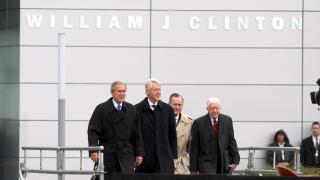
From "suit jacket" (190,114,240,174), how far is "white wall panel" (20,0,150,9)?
807 cm

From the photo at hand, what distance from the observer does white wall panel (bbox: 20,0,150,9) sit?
25.4 meters

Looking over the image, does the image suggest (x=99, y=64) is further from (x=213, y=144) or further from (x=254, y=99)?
(x=213, y=144)

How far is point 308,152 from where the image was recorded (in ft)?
81.7

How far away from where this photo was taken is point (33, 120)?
25703mm

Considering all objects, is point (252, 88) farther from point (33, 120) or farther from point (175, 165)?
point (175, 165)

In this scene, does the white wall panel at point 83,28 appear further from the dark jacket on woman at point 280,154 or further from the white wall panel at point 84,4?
the dark jacket on woman at point 280,154

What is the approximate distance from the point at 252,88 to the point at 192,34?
174cm

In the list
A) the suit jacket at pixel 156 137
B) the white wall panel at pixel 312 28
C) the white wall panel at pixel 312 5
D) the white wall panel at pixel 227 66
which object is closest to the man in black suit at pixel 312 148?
the white wall panel at pixel 227 66

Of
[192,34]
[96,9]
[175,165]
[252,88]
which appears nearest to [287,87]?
[252,88]

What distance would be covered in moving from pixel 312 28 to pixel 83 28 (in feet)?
16.0

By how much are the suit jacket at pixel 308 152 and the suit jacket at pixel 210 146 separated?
715 centimetres

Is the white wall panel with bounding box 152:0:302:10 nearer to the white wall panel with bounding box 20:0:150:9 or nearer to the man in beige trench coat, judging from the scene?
the white wall panel with bounding box 20:0:150:9

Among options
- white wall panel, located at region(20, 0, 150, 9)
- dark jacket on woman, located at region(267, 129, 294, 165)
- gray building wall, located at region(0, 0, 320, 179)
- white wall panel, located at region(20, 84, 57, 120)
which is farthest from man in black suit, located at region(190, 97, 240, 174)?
white wall panel, located at region(20, 84, 57, 120)

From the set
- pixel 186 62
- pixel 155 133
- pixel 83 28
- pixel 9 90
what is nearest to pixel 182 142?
pixel 155 133
